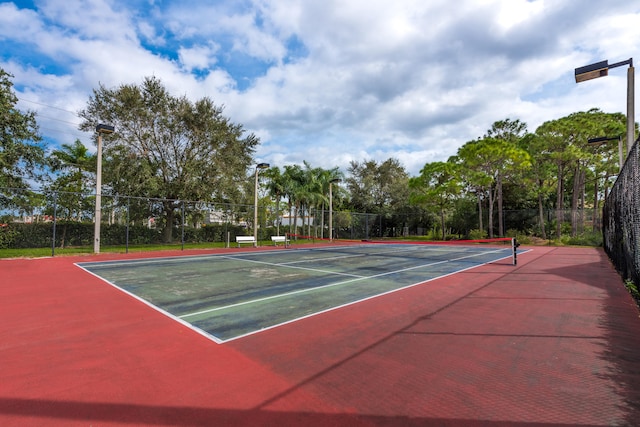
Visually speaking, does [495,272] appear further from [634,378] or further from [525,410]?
[525,410]

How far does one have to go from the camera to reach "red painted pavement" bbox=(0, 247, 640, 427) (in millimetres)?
2930

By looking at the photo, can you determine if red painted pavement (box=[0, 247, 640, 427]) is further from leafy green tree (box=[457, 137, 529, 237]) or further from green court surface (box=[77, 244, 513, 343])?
leafy green tree (box=[457, 137, 529, 237])

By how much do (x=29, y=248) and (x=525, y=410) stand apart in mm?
24755

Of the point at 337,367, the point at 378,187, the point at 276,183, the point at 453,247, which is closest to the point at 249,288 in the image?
the point at 337,367

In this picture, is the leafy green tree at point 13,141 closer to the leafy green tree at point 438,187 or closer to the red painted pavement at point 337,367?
the red painted pavement at point 337,367

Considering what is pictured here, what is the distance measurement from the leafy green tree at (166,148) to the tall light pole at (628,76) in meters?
24.1

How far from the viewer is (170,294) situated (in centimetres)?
794

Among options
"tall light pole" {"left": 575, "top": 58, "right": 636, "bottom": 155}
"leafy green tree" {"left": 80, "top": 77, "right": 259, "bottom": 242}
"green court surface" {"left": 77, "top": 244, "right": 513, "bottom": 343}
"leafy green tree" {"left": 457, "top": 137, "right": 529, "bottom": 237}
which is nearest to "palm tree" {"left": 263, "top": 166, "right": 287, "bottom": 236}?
"leafy green tree" {"left": 80, "top": 77, "right": 259, "bottom": 242}

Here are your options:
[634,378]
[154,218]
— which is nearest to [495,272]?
[634,378]

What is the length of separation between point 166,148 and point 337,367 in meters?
28.5

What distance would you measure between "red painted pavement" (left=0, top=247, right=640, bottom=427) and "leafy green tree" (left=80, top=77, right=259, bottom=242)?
2055 centimetres

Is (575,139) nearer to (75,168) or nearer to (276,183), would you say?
(276,183)

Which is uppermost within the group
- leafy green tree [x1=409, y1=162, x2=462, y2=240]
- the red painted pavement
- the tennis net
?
leafy green tree [x1=409, y1=162, x2=462, y2=240]

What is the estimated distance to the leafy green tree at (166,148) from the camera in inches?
993
